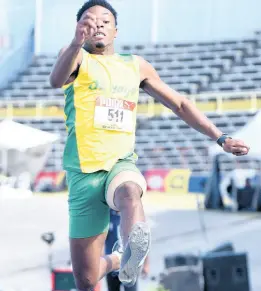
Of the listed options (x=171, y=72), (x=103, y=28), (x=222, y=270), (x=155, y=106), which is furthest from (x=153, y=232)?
(x=171, y=72)

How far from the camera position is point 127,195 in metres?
3.83

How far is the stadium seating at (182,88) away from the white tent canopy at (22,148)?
1518 mm

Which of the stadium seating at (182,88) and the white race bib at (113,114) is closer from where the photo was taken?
the white race bib at (113,114)

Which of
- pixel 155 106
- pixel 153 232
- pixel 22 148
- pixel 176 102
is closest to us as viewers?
pixel 176 102

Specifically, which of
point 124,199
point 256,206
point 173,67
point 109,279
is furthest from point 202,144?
point 124,199

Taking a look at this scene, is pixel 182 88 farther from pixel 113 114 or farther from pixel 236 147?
pixel 113 114

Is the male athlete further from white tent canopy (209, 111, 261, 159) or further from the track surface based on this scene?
white tent canopy (209, 111, 261, 159)

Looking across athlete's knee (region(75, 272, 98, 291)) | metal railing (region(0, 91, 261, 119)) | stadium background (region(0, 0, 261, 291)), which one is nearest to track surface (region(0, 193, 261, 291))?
athlete's knee (region(75, 272, 98, 291))

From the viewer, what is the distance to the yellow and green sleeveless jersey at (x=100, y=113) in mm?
4145

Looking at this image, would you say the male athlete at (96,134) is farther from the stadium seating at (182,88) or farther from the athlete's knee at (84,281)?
the stadium seating at (182,88)

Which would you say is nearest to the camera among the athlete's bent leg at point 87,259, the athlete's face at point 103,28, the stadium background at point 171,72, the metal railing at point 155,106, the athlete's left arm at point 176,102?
the athlete's face at point 103,28

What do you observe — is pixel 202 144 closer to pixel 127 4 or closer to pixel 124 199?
pixel 127 4

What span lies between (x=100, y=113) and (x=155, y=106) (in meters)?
20.5

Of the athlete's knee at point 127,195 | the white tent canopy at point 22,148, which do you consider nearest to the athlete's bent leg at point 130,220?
the athlete's knee at point 127,195
